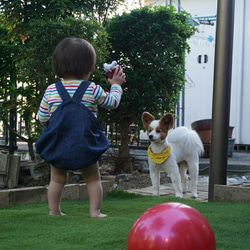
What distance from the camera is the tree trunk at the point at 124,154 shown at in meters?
7.78

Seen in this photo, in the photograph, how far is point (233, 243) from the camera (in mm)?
2779

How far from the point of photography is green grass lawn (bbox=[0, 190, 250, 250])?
273cm

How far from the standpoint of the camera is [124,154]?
7.83 m

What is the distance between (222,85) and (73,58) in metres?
1.91

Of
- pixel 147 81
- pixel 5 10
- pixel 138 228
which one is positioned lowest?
pixel 138 228

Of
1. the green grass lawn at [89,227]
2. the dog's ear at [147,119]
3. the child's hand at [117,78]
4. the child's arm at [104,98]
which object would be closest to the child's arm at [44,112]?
the child's arm at [104,98]

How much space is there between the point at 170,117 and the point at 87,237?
263 centimetres

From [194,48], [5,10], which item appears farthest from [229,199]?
[194,48]

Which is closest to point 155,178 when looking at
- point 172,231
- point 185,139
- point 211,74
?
point 185,139

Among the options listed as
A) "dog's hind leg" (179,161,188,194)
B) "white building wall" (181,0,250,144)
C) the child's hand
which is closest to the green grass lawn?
the child's hand

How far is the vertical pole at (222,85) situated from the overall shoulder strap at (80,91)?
1833 mm

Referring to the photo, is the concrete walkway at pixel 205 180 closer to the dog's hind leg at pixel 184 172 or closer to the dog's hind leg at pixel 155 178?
the dog's hind leg at pixel 184 172

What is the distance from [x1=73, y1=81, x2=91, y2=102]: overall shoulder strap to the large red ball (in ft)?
4.89

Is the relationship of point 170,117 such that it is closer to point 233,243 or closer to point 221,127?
point 221,127
